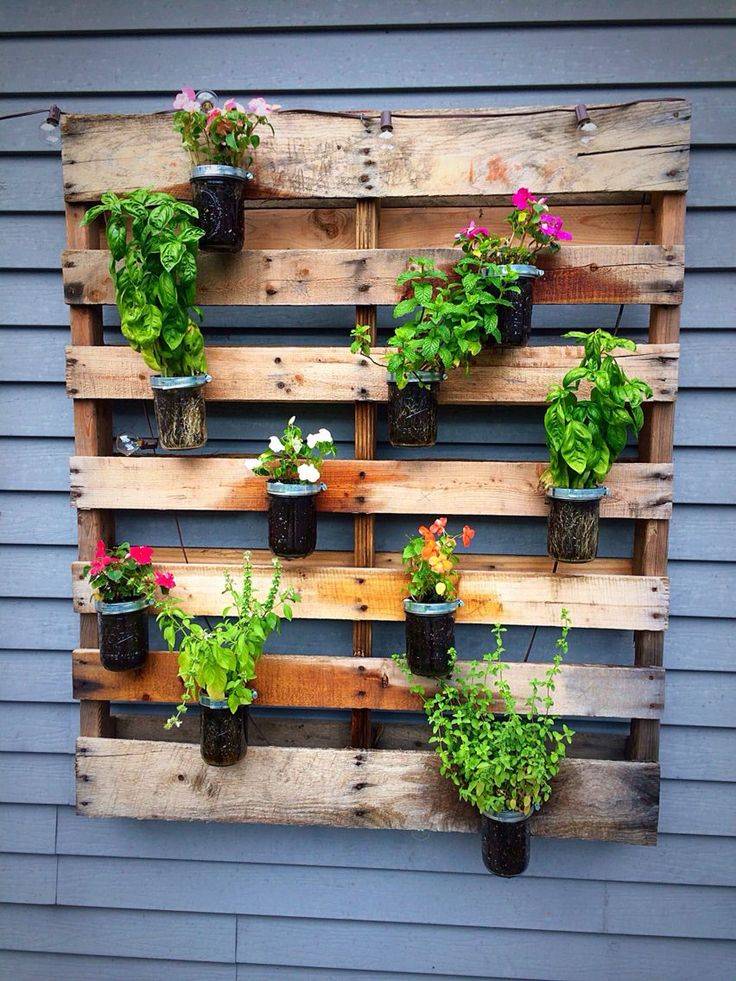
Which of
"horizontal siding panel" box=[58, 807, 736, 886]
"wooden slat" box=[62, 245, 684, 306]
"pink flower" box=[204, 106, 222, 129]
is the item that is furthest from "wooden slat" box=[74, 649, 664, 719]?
"pink flower" box=[204, 106, 222, 129]

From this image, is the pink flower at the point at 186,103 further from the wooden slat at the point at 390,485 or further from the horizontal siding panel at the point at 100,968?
the horizontal siding panel at the point at 100,968

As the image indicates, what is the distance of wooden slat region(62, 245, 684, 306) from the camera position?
5.99ft

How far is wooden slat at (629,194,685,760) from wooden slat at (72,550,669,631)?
7cm

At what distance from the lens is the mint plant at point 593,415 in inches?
65.7

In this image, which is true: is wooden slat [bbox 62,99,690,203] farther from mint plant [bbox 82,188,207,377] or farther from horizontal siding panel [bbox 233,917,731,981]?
horizontal siding panel [bbox 233,917,731,981]

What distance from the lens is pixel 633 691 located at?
189cm

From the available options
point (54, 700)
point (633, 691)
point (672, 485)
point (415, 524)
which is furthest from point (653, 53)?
point (54, 700)

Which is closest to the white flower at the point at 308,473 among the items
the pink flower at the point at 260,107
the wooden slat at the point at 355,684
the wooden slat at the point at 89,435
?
the wooden slat at the point at 355,684

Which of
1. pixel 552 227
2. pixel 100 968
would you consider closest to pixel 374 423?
pixel 552 227

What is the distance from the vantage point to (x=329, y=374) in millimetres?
1896

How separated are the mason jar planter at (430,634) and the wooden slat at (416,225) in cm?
101

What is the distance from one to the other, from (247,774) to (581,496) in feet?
3.88

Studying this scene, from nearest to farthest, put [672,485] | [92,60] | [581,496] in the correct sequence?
[581,496]
[672,485]
[92,60]

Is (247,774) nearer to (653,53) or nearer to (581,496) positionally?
(581,496)
